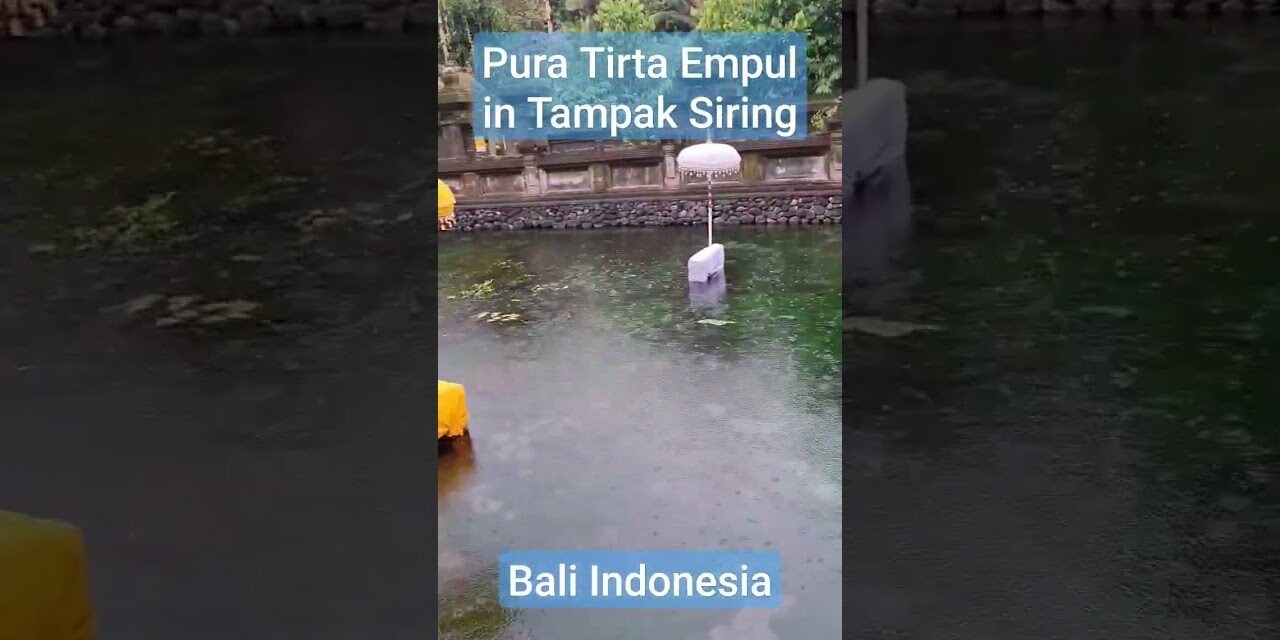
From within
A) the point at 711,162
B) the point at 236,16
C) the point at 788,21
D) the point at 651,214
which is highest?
the point at 236,16

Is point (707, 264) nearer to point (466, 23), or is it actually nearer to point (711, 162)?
point (711, 162)

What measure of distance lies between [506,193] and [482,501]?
2071 mm

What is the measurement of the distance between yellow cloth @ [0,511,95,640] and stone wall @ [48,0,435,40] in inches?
429

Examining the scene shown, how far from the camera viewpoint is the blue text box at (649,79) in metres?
3.56

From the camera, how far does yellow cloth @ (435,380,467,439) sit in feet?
14.0

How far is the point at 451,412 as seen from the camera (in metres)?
4.27

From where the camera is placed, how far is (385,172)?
7398mm

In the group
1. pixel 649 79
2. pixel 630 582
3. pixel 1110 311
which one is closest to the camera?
pixel 630 582

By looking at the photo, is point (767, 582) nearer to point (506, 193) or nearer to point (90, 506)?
point (90, 506)

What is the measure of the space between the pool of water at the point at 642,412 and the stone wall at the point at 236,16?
762 cm

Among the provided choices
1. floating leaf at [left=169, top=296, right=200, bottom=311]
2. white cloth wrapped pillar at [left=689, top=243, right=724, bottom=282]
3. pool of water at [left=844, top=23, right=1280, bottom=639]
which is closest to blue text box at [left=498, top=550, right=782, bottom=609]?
pool of water at [left=844, top=23, right=1280, bottom=639]

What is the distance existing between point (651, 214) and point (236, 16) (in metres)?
8.73

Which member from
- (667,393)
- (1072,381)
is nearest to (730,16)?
(667,393)

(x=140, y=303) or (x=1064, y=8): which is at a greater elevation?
(x=1064, y=8)
